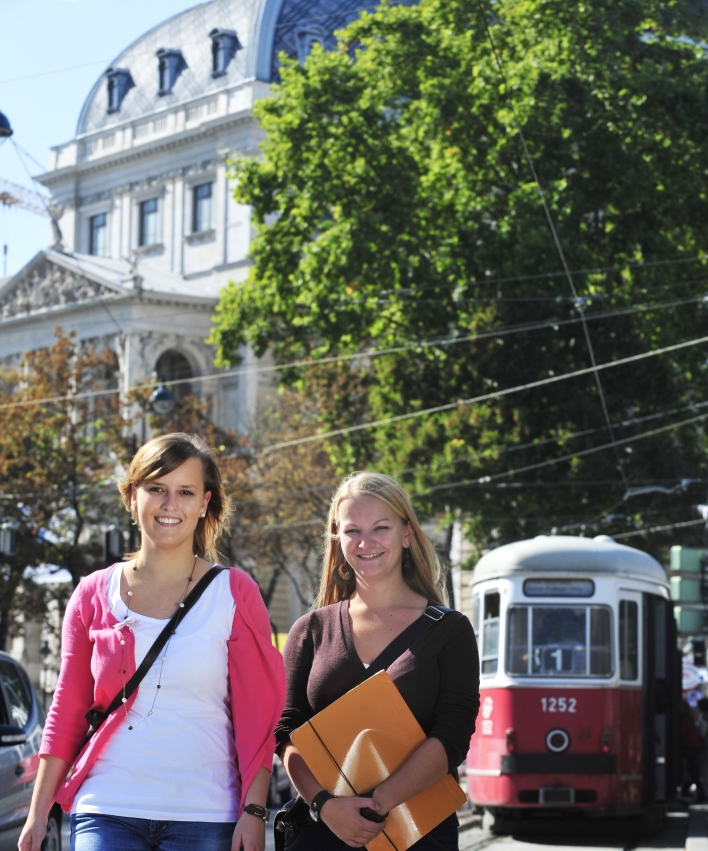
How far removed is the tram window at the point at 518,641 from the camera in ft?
51.4

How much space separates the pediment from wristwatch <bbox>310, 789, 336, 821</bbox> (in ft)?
207

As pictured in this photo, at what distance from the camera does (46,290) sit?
70.7m

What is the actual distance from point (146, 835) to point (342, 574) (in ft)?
3.24

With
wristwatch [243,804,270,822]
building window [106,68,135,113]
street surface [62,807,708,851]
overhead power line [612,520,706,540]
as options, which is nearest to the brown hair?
wristwatch [243,804,270,822]

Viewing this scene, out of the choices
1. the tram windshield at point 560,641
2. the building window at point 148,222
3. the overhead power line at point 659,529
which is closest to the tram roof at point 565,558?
the tram windshield at point 560,641

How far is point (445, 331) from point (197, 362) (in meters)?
40.9

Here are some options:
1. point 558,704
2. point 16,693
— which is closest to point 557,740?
point 558,704

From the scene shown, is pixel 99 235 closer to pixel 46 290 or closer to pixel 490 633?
pixel 46 290

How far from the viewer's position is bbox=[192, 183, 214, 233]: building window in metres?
76.6

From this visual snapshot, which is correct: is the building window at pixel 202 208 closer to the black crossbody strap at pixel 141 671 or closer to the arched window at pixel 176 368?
the arched window at pixel 176 368

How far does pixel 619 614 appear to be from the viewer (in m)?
15.8

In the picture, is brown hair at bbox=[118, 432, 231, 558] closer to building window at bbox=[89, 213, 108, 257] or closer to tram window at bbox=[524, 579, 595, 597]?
tram window at bbox=[524, 579, 595, 597]

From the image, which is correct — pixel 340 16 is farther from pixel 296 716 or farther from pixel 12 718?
pixel 296 716

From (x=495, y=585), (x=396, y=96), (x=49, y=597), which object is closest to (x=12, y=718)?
(x=495, y=585)
